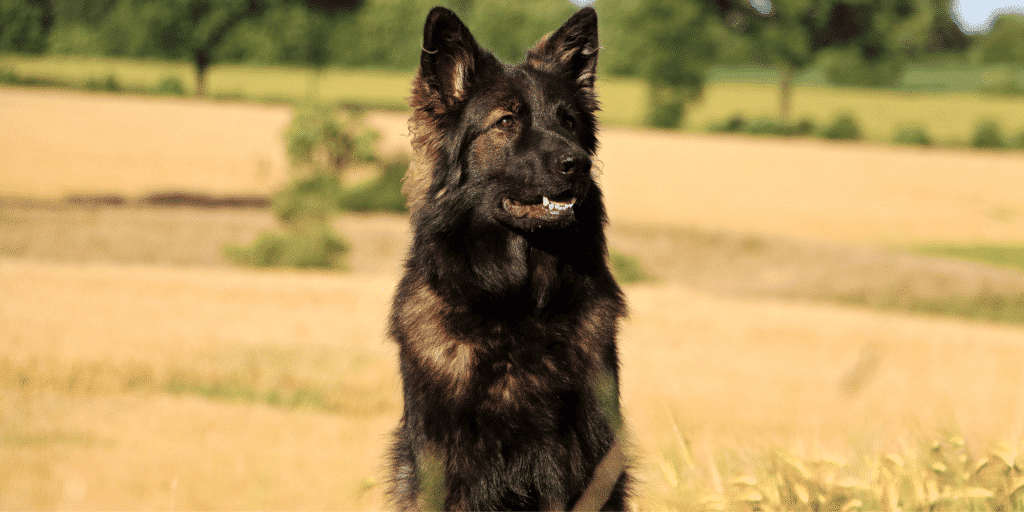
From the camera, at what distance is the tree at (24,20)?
3597cm

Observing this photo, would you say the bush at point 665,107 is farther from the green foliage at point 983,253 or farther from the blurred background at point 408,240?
the green foliage at point 983,253

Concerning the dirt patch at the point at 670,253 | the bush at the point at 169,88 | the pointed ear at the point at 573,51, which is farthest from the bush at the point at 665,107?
the pointed ear at the point at 573,51

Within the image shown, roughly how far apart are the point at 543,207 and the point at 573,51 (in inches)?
38.2

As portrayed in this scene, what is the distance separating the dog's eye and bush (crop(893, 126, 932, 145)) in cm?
4412

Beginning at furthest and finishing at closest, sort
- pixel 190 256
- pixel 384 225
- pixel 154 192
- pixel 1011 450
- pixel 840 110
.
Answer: pixel 840 110 < pixel 154 192 < pixel 384 225 < pixel 190 256 < pixel 1011 450

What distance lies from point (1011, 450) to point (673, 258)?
17671 millimetres

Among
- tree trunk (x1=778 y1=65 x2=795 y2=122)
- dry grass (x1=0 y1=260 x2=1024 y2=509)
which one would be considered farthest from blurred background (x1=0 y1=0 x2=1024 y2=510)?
tree trunk (x1=778 y1=65 x2=795 y2=122)

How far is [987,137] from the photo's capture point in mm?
43156

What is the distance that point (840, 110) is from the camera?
4875 cm

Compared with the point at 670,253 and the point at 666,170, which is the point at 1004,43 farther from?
the point at 670,253

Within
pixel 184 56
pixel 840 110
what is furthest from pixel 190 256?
pixel 840 110

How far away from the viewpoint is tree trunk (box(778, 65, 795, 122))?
166 ft

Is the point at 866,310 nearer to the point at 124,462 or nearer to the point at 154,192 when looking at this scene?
the point at 124,462

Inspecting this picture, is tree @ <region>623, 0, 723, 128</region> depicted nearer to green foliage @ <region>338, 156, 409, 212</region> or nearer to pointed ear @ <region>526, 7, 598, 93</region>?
green foliage @ <region>338, 156, 409, 212</region>
